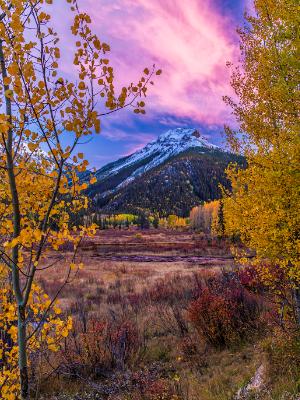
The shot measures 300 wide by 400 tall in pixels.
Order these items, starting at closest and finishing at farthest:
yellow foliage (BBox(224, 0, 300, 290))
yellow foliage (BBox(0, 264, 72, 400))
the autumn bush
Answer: yellow foliage (BBox(0, 264, 72, 400))
yellow foliage (BBox(224, 0, 300, 290))
the autumn bush

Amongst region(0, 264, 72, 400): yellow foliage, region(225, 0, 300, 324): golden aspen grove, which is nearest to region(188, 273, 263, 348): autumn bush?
region(225, 0, 300, 324): golden aspen grove

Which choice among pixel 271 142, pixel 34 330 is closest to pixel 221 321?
pixel 271 142

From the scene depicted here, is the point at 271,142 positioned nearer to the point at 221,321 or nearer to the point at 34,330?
the point at 221,321

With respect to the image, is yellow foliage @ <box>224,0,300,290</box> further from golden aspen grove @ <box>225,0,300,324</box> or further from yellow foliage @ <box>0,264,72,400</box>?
yellow foliage @ <box>0,264,72,400</box>

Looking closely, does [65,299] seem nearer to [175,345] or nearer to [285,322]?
[175,345]

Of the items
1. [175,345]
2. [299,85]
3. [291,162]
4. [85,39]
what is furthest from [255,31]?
[175,345]

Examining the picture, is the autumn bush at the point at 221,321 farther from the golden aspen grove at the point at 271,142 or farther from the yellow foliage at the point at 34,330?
the yellow foliage at the point at 34,330

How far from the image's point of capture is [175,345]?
9.59 metres

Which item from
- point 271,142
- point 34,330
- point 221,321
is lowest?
point 221,321

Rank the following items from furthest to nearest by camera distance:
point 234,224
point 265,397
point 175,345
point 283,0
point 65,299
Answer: point 65,299 < point 175,345 < point 234,224 < point 283,0 < point 265,397

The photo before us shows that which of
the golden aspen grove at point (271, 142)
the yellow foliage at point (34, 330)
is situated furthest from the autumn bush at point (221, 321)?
the yellow foliage at point (34, 330)

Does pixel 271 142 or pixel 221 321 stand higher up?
pixel 271 142

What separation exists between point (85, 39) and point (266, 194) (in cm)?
575

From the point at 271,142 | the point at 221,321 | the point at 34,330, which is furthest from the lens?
the point at 221,321
